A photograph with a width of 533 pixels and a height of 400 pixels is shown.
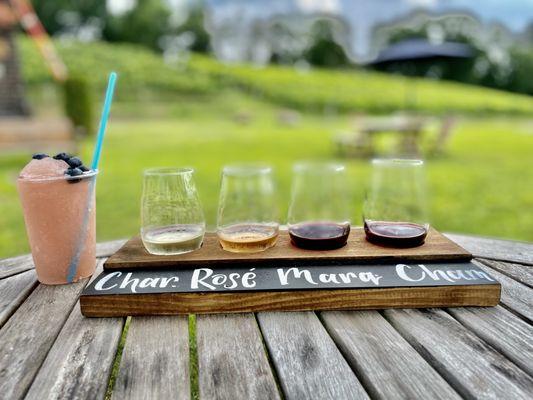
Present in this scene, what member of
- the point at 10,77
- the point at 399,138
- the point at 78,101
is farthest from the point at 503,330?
the point at 10,77

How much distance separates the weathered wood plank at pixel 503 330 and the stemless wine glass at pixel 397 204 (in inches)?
7.8

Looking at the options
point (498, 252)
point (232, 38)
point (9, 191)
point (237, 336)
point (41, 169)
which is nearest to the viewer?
point (237, 336)

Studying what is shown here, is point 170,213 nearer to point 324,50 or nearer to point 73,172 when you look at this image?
point 73,172

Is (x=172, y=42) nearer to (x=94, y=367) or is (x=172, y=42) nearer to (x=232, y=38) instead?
(x=232, y=38)

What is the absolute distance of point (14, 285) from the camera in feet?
3.25

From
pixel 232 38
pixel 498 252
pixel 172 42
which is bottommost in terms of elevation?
pixel 498 252

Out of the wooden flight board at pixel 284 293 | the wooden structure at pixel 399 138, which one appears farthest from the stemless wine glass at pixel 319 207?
the wooden structure at pixel 399 138

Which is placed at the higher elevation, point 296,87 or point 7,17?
point 7,17

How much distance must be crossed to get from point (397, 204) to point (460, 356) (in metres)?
0.38

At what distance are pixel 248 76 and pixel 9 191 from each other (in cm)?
2081

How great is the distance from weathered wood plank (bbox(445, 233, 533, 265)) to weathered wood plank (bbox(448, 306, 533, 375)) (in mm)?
333

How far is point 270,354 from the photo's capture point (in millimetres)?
707

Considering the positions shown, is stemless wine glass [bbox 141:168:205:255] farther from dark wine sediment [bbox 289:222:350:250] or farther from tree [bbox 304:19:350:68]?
tree [bbox 304:19:350:68]

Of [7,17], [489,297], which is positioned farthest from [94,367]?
[7,17]
